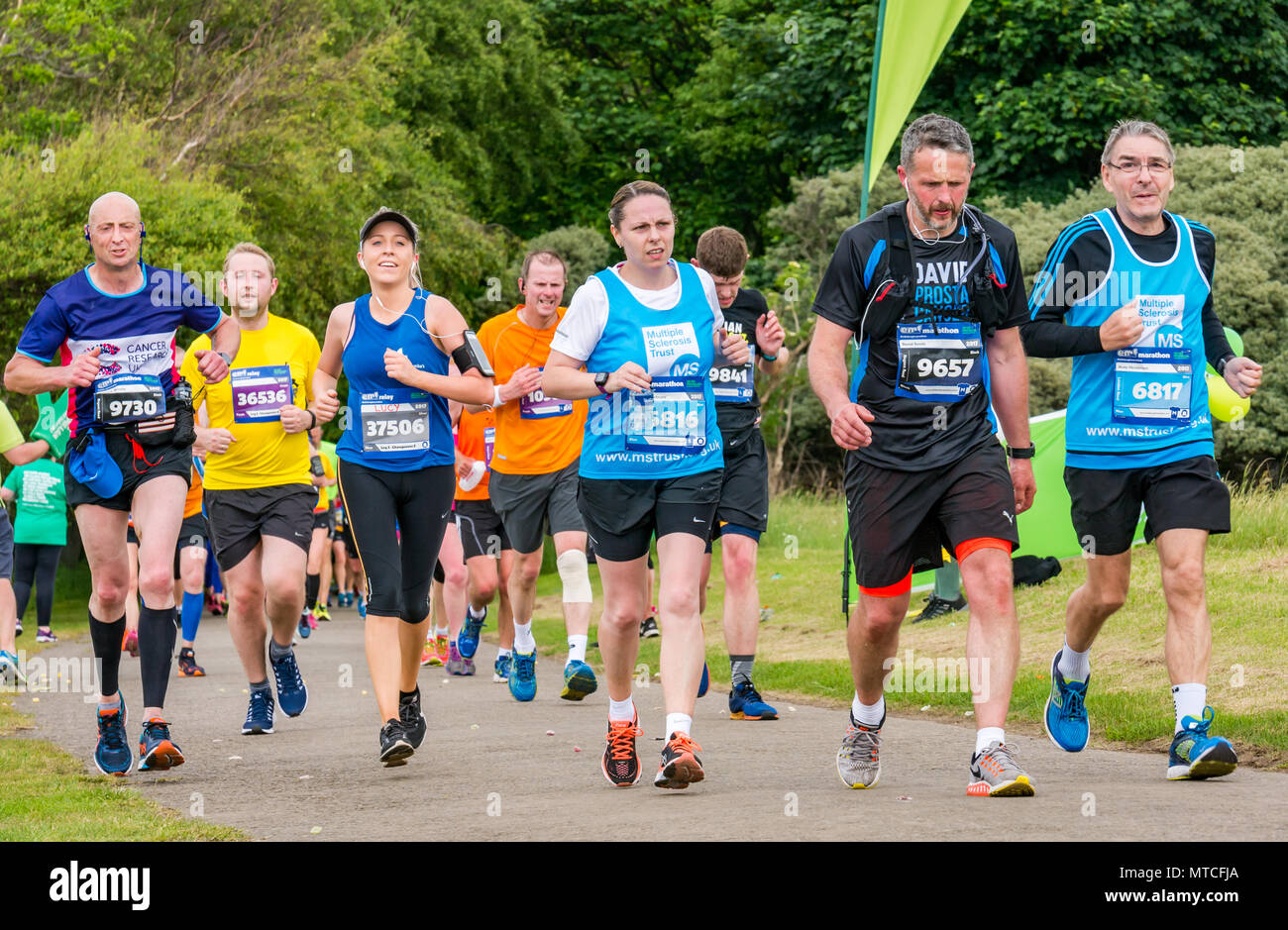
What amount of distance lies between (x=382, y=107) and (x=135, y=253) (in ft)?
84.6

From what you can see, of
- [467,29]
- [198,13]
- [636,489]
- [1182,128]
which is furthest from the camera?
[467,29]

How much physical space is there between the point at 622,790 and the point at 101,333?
332 centimetres

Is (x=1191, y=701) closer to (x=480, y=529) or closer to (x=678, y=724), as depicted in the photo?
(x=678, y=724)

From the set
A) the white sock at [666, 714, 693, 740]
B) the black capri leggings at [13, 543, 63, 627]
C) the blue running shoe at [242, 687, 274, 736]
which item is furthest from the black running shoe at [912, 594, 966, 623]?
the black capri leggings at [13, 543, 63, 627]

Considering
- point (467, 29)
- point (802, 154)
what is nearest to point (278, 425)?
point (802, 154)

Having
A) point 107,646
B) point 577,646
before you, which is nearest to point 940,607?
point 577,646

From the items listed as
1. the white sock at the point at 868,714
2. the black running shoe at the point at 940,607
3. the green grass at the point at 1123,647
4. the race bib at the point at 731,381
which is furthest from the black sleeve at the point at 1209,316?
the black running shoe at the point at 940,607

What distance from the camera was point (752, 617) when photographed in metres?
9.62

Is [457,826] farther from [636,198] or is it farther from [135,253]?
[135,253]

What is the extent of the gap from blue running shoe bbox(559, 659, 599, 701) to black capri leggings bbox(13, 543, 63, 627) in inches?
311

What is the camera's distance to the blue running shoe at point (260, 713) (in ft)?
31.1

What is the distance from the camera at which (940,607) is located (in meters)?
14.4

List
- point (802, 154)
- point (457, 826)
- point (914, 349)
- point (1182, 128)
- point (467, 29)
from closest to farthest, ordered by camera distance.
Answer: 1. point (457, 826)
2. point (914, 349)
3. point (1182, 128)
4. point (802, 154)
5. point (467, 29)

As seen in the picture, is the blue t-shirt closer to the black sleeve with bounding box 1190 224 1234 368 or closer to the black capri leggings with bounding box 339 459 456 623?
the black capri leggings with bounding box 339 459 456 623
